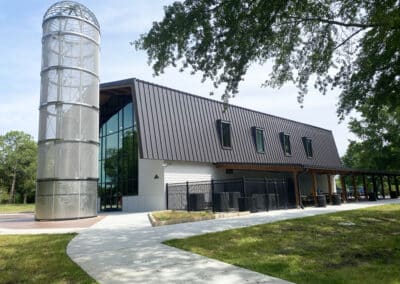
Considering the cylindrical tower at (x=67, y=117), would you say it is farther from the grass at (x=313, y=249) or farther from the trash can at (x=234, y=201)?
the grass at (x=313, y=249)

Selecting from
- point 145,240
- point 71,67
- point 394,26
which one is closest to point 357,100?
point 394,26

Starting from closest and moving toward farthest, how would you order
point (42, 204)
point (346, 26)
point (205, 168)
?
point (346, 26)
point (42, 204)
point (205, 168)

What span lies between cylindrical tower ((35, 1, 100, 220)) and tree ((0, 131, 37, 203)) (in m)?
37.1

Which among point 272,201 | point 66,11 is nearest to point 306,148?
point 272,201

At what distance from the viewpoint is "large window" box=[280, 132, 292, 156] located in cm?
2584

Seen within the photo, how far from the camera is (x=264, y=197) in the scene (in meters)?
16.3

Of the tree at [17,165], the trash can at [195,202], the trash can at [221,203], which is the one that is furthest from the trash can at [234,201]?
the tree at [17,165]

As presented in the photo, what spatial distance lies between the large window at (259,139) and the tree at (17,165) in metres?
38.2

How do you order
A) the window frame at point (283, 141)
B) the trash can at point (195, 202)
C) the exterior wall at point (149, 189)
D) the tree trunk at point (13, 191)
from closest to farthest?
the trash can at point (195, 202)
the exterior wall at point (149, 189)
the window frame at point (283, 141)
the tree trunk at point (13, 191)

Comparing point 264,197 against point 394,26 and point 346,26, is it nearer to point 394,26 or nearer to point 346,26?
point 346,26

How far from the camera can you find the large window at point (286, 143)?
2584 cm

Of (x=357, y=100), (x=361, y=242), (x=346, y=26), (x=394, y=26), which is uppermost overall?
(x=346, y=26)

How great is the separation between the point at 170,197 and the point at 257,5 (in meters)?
12.2

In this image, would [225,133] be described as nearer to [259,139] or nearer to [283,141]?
[259,139]
